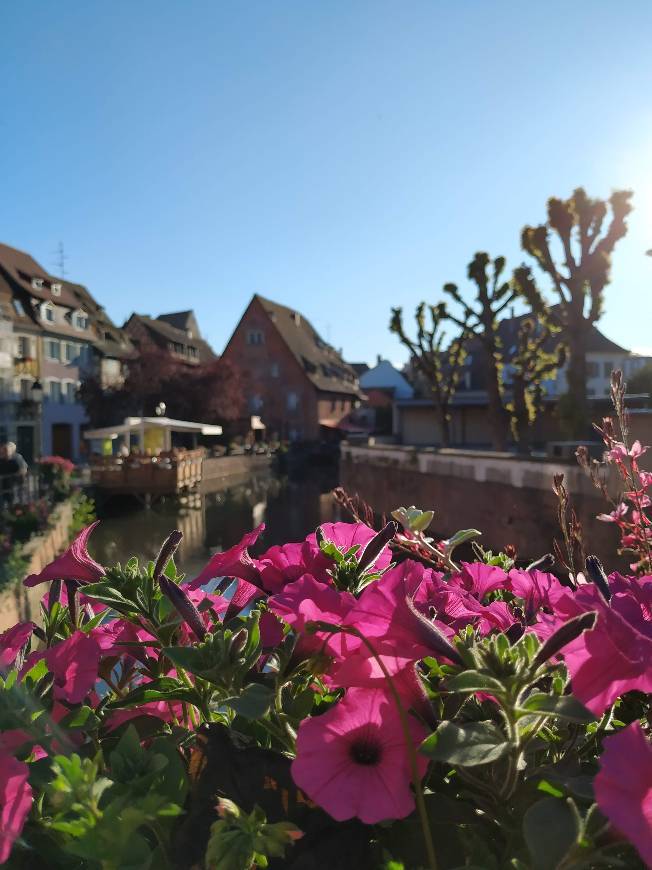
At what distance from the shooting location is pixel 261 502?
2592 centimetres

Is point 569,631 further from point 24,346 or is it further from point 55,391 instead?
point 55,391

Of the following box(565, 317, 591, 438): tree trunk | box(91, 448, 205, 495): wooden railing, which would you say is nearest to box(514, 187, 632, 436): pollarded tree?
box(565, 317, 591, 438): tree trunk

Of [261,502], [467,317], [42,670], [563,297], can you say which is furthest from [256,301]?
[42,670]

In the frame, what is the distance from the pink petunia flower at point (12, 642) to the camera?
0.84m

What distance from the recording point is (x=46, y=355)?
1217 inches

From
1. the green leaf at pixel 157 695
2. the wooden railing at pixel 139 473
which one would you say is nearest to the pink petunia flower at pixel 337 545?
the green leaf at pixel 157 695

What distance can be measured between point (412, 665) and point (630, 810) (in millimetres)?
239

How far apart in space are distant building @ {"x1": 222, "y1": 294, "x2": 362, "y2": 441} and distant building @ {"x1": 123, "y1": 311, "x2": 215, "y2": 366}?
274 centimetres

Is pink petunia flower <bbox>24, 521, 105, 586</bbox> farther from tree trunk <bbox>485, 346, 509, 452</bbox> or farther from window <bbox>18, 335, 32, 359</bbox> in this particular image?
window <bbox>18, 335, 32, 359</bbox>

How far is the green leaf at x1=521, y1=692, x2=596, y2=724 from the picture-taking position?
577 millimetres

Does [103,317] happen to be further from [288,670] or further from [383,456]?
[288,670]

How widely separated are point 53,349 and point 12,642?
33.3 m

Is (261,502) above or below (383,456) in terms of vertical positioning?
below

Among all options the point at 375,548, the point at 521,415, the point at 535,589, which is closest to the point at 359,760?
the point at 375,548
